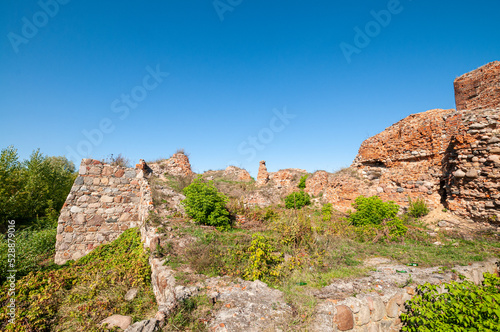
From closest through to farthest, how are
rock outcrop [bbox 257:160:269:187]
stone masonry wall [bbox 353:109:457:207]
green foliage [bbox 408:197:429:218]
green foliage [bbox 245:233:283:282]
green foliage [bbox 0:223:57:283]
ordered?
green foliage [bbox 245:233:283:282]
green foliage [bbox 0:223:57:283]
green foliage [bbox 408:197:429:218]
stone masonry wall [bbox 353:109:457:207]
rock outcrop [bbox 257:160:269:187]

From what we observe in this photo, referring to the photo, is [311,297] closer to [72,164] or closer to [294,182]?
[294,182]

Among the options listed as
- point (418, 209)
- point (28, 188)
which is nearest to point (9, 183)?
point (28, 188)

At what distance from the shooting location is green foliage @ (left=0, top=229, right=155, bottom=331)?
14.6 ft

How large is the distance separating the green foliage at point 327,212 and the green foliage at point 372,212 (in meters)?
1.33

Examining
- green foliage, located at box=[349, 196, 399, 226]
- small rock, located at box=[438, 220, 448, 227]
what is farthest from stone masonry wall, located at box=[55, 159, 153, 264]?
small rock, located at box=[438, 220, 448, 227]

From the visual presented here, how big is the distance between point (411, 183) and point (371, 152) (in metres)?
3.13

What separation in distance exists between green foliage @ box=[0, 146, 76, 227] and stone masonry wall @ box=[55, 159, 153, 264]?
8.54 metres

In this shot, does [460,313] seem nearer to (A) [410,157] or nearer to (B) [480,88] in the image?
(A) [410,157]

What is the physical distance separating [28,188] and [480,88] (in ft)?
100

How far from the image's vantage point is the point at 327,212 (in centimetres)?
1284

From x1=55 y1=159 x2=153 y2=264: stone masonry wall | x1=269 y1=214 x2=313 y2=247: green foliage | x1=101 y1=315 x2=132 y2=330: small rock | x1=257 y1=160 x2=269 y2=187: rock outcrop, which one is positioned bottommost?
x1=101 y1=315 x2=132 y2=330: small rock

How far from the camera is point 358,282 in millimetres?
4609

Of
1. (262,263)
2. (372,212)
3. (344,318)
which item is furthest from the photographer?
(372,212)

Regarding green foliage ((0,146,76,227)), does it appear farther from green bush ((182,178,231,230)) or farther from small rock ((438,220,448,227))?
small rock ((438,220,448,227))
